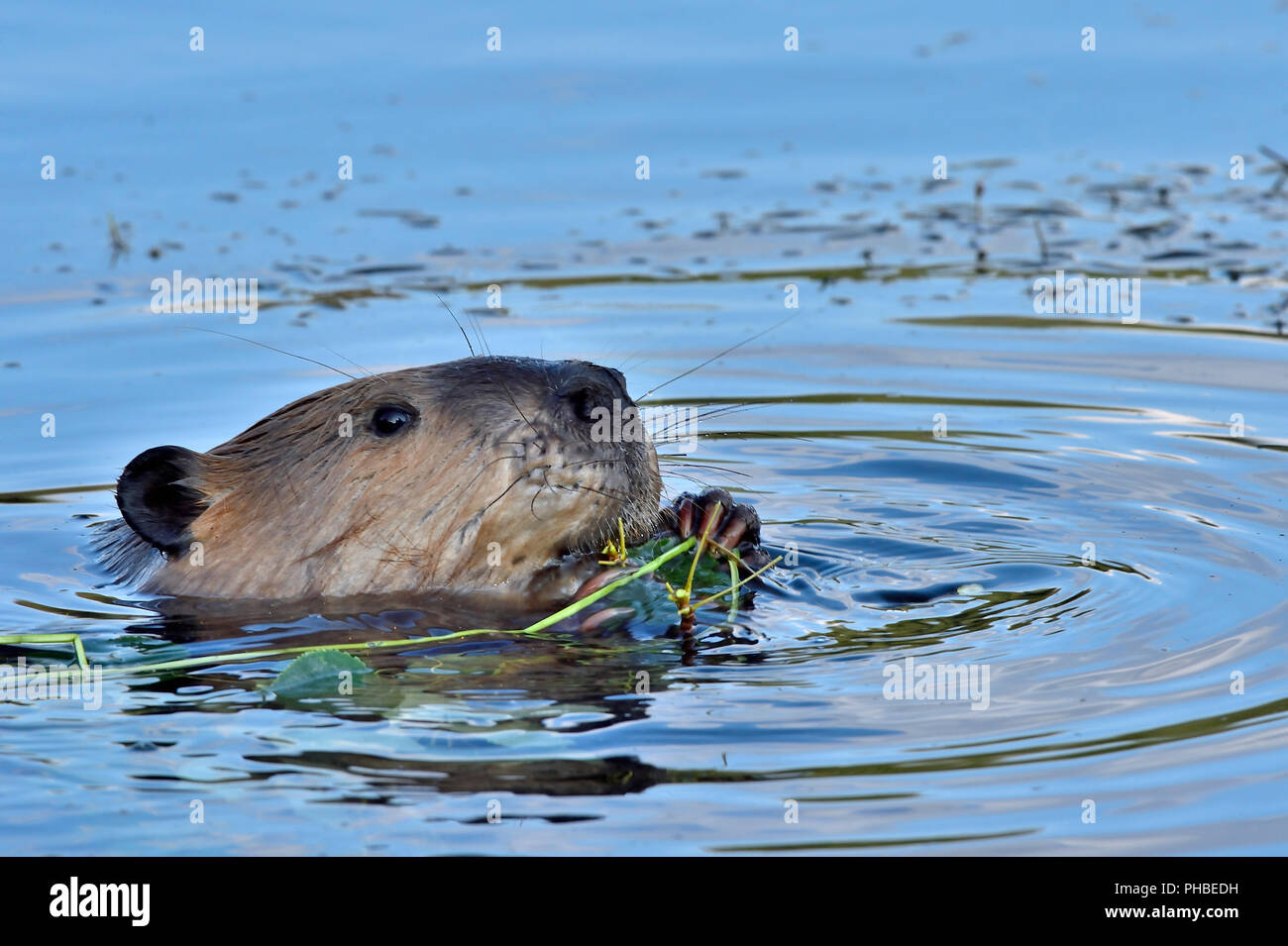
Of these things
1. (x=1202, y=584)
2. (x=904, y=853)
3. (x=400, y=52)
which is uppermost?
(x=400, y=52)

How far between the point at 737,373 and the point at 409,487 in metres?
3.92

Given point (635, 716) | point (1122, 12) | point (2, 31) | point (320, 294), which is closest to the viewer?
point (635, 716)

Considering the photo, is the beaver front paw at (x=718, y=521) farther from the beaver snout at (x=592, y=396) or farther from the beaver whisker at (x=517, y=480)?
the beaver whisker at (x=517, y=480)

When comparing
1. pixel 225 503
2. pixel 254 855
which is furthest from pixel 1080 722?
pixel 225 503

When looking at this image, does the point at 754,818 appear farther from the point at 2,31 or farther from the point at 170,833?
the point at 2,31

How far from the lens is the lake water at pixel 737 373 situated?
522cm

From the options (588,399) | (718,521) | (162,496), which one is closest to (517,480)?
(588,399)

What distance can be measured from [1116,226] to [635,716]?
7352 mm

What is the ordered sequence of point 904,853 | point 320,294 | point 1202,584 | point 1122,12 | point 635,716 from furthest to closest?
point 1122,12
point 320,294
point 1202,584
point 635,716
point 904,853

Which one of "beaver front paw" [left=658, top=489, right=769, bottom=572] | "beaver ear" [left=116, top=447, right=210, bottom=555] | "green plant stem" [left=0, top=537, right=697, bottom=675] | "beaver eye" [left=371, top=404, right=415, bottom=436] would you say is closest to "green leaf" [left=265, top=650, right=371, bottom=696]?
"green plant stem" [left=0, top=537, right=697, bottom=675]

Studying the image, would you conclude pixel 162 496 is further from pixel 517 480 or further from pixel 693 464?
pixel 693 464

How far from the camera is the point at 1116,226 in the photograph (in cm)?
1205

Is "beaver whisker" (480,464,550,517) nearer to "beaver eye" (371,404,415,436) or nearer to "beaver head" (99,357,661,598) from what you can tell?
"beaver head" (99,357,661,598)

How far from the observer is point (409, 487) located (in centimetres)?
673
